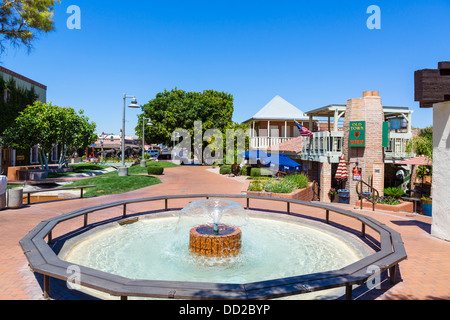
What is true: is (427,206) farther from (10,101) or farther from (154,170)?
(10,101)

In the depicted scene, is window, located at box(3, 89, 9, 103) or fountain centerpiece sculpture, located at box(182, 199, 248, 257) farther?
window, located at box(3, 89, 9, 103)

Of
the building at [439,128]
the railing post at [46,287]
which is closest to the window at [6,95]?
the railing post at [46,287]

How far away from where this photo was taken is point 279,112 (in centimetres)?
3397

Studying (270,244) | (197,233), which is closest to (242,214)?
(270,244)

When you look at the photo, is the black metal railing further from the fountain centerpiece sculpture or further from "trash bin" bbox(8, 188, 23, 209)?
"trash bin" bbox(8, 188, 23, 209)

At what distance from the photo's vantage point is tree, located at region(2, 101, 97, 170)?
21.4 m

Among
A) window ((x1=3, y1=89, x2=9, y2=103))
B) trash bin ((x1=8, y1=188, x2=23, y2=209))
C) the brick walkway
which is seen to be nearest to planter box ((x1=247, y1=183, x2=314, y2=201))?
the brick walkway

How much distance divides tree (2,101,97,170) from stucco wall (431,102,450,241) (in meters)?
23.1

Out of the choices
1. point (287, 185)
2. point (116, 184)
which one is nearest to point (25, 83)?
point (116, 184)

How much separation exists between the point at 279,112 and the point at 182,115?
625 inches

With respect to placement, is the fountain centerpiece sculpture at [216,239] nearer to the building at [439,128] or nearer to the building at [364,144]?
the building at [439,128]

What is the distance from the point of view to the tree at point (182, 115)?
43656mm

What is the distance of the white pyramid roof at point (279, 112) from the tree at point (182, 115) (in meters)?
10.2

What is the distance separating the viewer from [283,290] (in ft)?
11.1
